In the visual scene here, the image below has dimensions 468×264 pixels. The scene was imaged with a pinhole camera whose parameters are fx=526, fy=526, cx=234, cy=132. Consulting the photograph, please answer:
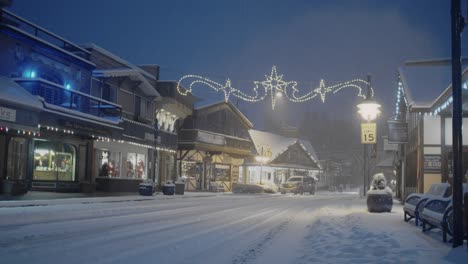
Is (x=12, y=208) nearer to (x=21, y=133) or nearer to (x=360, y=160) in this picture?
(x=21, y=133)

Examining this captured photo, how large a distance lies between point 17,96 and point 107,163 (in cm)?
1312

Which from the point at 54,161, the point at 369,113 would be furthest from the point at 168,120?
the point at 369,113

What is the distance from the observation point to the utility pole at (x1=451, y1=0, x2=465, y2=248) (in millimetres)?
10172

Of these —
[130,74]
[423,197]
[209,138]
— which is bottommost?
[423,197]

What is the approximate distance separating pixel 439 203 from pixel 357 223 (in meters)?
3.16

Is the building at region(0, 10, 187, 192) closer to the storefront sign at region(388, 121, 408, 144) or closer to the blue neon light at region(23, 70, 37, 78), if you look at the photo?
the blue neon light at region(23, 70, 37, 78)

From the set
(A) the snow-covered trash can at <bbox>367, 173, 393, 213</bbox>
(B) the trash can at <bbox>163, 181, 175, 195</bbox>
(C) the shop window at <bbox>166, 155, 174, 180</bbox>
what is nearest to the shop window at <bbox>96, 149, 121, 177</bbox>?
(B) the trash can at <bbox>163, 181, 175, 195</bbox>

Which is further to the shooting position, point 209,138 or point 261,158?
point 261,158

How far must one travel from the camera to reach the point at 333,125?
115m

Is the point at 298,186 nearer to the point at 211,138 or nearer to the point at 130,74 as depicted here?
the point at 211,138

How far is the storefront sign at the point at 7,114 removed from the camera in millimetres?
22220

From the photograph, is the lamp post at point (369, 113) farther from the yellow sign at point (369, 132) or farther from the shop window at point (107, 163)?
the shop window at point (107, 163)

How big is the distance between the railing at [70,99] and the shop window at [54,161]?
251cm

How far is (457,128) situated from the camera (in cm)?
1039
